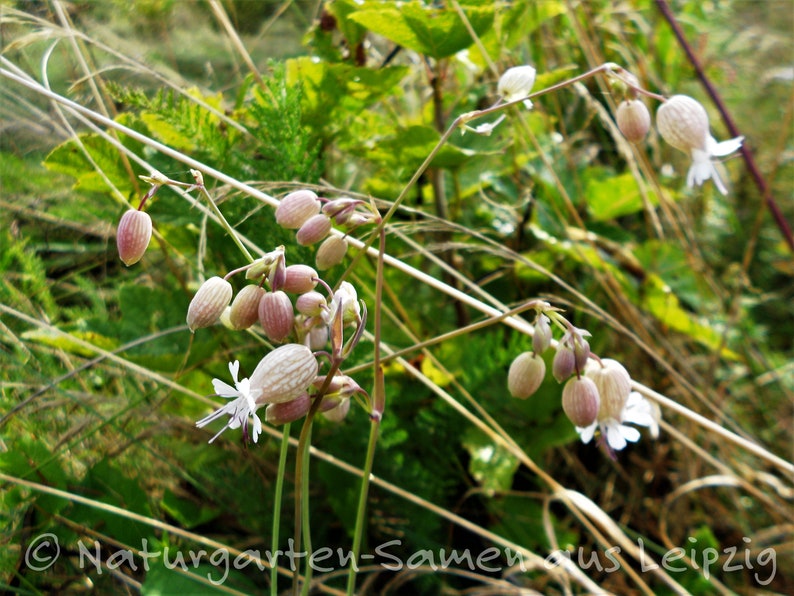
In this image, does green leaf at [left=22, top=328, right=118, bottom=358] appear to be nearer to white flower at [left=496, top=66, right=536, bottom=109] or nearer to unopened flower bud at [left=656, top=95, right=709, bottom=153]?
white flower at [left=496, top=66, right=536, bottom=109]

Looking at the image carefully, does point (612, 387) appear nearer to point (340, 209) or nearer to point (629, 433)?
point (629, 433)

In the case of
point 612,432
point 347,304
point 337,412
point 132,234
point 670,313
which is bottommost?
point 670,313

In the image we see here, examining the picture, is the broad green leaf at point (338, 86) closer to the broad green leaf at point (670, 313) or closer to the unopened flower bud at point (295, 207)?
the unopened flower bud at point (295, 207)

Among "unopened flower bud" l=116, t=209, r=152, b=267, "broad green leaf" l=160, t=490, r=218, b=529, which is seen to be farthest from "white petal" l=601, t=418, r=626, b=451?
"broad green leaf" l=160, t=490, r=218, b=529

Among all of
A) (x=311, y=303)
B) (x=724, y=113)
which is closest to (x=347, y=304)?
(x=311, y=303)

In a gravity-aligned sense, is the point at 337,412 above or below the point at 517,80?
below

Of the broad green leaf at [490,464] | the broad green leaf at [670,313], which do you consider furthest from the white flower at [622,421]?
the broad green leaf at [670,313]
